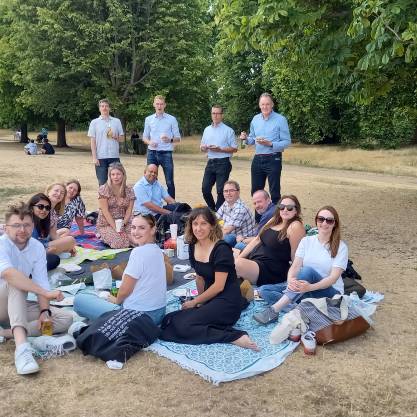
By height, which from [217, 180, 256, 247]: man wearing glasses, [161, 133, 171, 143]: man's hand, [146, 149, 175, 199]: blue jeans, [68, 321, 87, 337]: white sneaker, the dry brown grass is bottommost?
the dry brown grass

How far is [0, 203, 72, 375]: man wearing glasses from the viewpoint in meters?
4.02

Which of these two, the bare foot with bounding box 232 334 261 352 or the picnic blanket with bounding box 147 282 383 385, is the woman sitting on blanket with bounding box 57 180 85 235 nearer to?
the picnic blanket with bounding box 147 282 383 385

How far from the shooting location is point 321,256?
16.1 feet

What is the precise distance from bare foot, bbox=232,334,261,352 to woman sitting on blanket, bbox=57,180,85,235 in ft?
13.3

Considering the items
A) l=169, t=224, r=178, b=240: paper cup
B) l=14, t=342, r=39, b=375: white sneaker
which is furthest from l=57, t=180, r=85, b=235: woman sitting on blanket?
l=14, t=342, r=39, b=375: white sneaker

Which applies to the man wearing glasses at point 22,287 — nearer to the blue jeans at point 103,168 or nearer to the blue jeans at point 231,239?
the blue jeans at point 231,239

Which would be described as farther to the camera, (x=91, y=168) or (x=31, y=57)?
(x=31, y=57)

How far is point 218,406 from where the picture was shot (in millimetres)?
3402

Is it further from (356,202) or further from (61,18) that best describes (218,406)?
(61,18)

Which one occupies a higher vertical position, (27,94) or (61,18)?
(61,18)

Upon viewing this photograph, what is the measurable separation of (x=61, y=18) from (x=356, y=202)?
20014 millimetres

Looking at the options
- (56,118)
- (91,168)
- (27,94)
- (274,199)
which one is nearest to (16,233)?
(274,199)

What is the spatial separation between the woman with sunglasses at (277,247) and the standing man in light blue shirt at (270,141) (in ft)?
9.35

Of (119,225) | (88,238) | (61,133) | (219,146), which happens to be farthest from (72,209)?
(61,133)
